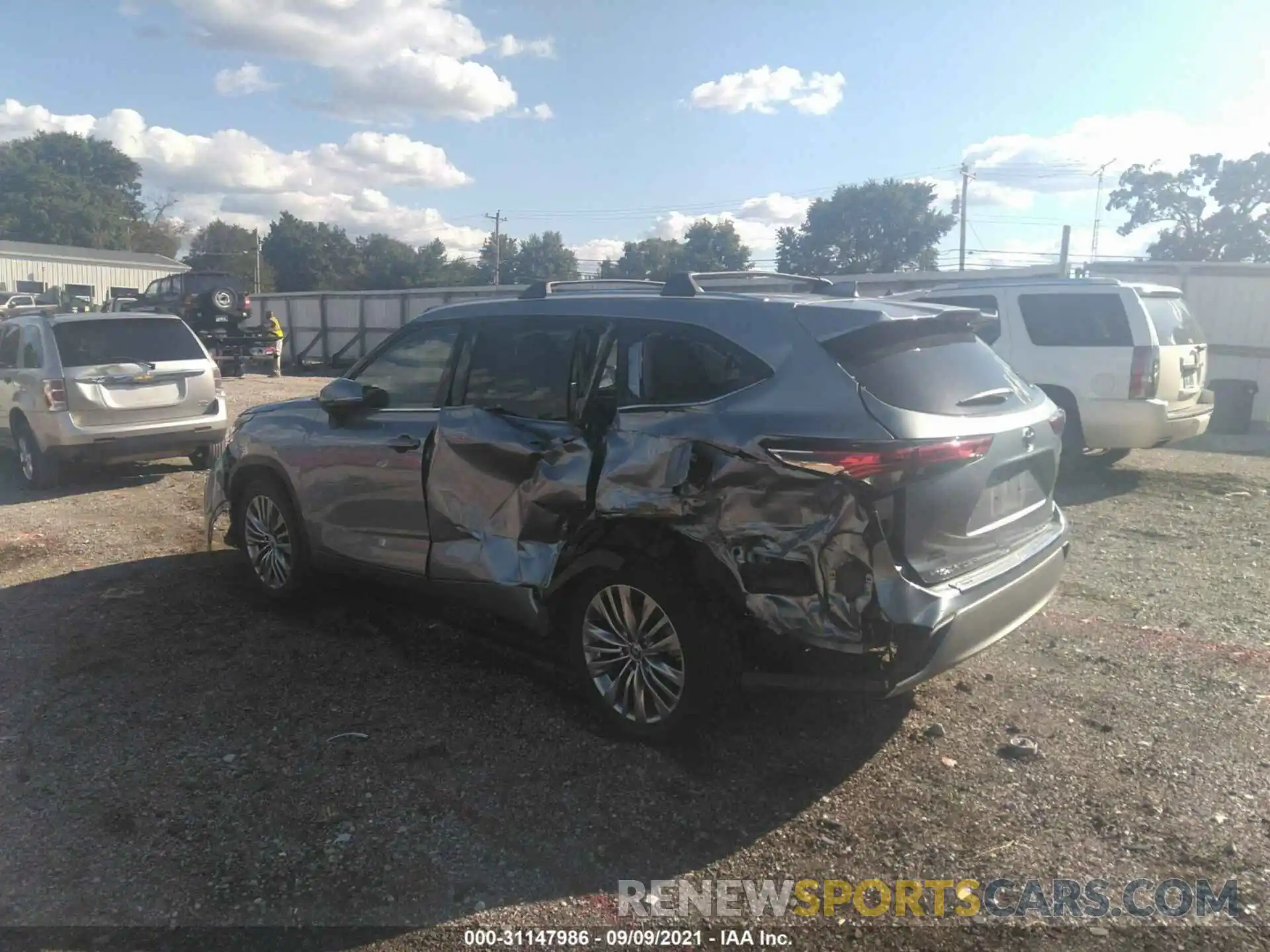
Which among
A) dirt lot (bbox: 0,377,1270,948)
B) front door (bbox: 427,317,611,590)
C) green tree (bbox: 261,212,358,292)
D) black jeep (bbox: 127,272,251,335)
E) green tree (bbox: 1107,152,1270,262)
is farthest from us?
green tree (bbox: 261,212,358,292)

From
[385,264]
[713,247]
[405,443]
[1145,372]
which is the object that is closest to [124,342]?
[405,443]

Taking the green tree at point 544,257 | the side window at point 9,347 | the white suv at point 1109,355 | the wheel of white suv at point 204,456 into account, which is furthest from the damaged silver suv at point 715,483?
the green tree at point 544,257

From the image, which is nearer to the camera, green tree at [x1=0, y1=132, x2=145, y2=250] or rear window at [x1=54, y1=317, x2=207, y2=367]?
rear window at [x1=54, y1=317, x2=207, y2=367]

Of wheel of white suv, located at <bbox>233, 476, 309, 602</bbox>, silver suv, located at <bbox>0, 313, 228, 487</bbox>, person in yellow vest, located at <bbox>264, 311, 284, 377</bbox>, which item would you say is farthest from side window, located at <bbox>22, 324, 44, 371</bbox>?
person in yellow vest, located at <bbox>264, 311, 284, 377</bbox>

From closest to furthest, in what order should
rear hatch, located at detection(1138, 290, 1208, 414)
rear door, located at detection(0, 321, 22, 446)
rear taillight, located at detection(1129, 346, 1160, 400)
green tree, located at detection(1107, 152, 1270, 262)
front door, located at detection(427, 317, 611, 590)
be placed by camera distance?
front door, located at detection(427, 317, 611, 590) < rear taillight, located at detection(1129, 346, 1160, 400) < rear hatch, located at detection(1138, 290, 1208, 414) < rear door, located at detection(0, 321, 22, 446) < green tree, located at detection(1107, 152, 1270, 262)

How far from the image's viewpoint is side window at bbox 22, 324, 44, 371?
938 centimetres

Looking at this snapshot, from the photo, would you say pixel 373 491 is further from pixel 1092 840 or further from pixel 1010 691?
pixel 1092 840

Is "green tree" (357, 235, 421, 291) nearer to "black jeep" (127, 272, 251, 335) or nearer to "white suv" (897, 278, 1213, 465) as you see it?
"black jeep" (127, 272, 251, 335)

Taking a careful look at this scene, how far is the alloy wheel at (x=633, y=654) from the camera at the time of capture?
3812 millimetres

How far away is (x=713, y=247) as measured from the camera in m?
54.4

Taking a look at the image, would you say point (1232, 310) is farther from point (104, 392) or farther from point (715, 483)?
point (104, 392)

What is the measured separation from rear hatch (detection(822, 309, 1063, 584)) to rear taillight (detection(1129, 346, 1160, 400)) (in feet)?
17.4

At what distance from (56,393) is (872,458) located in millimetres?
8509

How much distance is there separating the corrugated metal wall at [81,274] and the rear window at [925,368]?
5596cm
